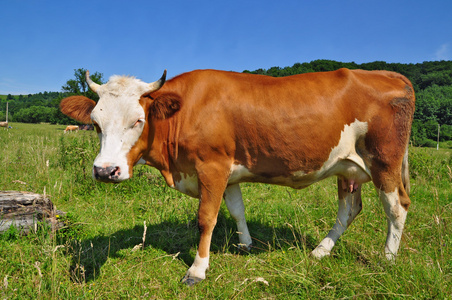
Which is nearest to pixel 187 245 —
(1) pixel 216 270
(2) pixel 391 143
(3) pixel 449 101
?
(1) pixel 216 270

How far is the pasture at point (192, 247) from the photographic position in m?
2.92

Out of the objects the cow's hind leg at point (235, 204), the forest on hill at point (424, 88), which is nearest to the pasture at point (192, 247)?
the cow's hind leg at point (235, 204)

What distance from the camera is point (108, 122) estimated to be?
3160mm

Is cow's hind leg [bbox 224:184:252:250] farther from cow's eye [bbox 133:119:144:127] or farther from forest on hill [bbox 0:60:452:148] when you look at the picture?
forest on hill [bbox 0:60:452:148]

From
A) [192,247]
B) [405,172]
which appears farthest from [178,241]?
[405,172]

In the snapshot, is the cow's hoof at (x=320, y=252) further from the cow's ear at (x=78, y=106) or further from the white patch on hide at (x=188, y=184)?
the cow's ear at (x=78, y=106)

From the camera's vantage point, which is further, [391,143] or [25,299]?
[391,143]

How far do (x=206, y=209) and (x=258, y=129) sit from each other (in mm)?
1119

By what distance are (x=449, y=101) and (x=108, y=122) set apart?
7497cm

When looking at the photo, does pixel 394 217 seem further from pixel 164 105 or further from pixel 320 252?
pixel 164 105

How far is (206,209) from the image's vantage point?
3535 mm

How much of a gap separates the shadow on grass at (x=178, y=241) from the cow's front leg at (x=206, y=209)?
414 millimetres

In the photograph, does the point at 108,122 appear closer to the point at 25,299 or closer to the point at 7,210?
the point at 25,299

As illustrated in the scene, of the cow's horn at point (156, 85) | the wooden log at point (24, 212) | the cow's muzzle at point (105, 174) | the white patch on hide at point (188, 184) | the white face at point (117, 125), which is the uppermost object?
the cow's horn at point (156, 85)
